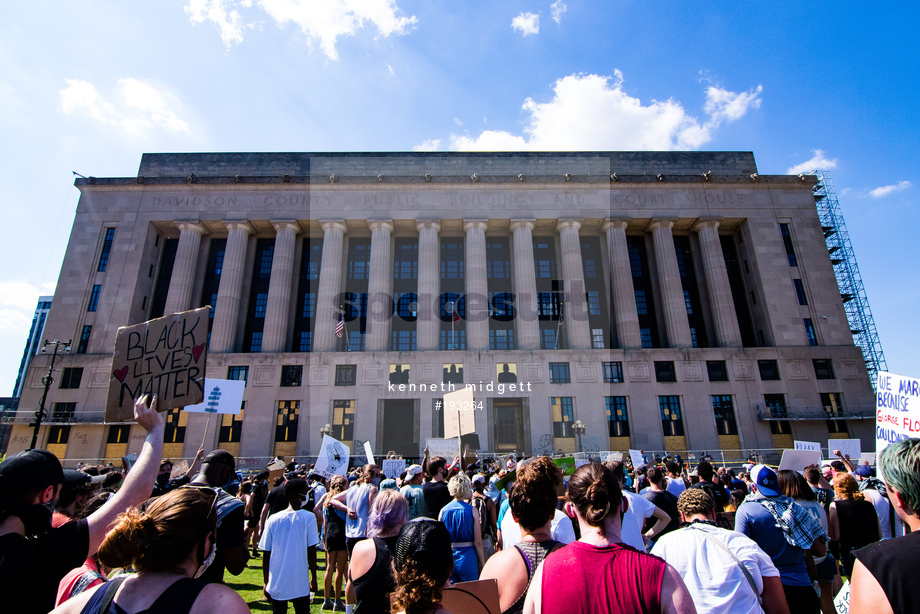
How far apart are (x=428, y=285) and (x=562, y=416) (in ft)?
52.2

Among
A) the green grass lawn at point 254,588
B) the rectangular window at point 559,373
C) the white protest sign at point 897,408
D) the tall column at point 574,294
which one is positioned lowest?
the green grass lawn at point 254,588

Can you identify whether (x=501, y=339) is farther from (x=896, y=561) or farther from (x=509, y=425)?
(x=896, y=561)

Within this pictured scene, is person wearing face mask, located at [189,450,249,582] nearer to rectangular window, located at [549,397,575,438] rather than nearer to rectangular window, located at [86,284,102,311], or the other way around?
rectangular window, located at [549,397,575,438]

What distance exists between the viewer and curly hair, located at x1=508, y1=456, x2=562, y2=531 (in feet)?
12.3

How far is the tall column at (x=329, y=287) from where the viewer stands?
39.6 meters

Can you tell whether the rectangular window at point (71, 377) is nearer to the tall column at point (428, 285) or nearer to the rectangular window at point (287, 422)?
the rectangular window at point (287, 422)

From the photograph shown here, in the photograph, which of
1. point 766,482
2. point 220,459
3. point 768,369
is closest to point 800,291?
point 768,369

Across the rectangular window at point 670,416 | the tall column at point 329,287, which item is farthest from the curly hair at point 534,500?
the rectangular window at point 670,416

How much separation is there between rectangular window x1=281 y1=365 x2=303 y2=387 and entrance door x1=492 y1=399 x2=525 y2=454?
1643 cm

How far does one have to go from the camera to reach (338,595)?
8789 millimetres

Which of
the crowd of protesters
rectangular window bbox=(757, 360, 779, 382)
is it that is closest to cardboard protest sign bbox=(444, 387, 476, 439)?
the crowd of protesters

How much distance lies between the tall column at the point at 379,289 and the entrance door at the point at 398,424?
4.92 m

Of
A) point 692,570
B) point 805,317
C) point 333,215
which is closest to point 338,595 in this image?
point 692,570

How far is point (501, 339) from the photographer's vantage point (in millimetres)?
42031
